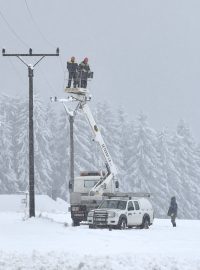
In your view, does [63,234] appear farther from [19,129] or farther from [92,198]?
[19,129]

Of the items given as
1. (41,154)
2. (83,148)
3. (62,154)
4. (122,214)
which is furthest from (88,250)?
(62,154)

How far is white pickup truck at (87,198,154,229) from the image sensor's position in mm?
36000

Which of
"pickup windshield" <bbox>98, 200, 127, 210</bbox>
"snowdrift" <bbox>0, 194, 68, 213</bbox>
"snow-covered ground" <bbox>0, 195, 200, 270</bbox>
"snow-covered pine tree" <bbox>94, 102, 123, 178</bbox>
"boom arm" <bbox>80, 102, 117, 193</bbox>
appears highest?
"snow-covered pine tree" <bbox>94, 102, 123, 178</bbox>

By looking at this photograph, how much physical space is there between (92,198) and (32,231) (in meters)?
11.6

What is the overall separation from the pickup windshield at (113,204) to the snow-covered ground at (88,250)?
5849mm

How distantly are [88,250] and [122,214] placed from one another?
14.3 meters

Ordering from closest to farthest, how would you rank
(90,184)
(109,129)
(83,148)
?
(90,184) < (83,148) < (109,129)

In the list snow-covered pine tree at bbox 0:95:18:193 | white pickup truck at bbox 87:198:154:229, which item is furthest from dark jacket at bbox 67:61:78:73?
snow-covered pine tree at bbox 0:95:18:193

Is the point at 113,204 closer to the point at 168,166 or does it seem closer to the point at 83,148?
the point at 83,148

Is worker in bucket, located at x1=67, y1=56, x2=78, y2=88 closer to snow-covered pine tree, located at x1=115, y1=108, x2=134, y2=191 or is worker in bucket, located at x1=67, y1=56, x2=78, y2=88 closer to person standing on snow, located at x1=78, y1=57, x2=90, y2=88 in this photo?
person standing on snow, located at x1=78, y1=57, x2=90, y2=88

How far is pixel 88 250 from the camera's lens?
73.6ft

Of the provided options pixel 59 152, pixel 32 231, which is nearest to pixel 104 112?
pixel 59 152

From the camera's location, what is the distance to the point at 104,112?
3720 inches

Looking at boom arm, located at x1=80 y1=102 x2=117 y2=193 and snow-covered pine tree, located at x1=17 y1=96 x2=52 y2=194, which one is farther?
snow-covered pine tree, located at x1=17 y1=96 x2=52 y2=194
